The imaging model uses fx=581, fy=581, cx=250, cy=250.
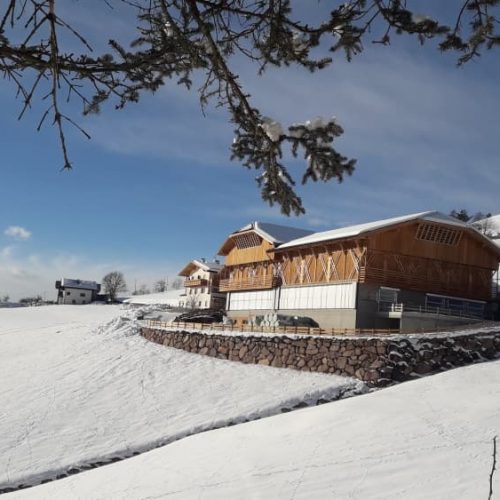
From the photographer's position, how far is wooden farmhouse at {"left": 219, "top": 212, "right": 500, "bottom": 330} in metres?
31.1

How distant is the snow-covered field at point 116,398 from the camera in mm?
19766

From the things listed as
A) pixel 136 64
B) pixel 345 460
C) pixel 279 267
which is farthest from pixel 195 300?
pixel 136 64

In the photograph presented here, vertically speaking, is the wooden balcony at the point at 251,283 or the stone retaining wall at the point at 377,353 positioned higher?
the wooden balcony at the point at 251,283

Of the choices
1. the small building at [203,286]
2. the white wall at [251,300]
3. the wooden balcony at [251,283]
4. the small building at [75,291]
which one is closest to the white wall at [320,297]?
the wooden balcony at [251,283]

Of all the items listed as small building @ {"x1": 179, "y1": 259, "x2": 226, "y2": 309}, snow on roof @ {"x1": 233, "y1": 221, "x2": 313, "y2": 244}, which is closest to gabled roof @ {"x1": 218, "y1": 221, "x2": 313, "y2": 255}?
snow on roof @ {"x1": 233, "y1": 221, "x2": 313, "y2": 244}

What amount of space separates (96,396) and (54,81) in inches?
890

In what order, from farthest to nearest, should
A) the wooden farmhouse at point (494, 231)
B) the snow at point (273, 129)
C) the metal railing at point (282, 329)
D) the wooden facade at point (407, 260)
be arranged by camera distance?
1. the wooden farmhouse at point (494, 231)
2. the wooden facade at point (407, 260)
3. the metal railing at point (282, 329)
4. the snow at point (273, 129)

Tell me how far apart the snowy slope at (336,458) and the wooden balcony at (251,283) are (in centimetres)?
1805

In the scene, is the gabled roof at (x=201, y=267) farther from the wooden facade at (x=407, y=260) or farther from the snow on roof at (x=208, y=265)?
the wooden facade at (x=407, y=260)

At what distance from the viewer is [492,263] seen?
35562 mm

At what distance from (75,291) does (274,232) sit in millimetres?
54420

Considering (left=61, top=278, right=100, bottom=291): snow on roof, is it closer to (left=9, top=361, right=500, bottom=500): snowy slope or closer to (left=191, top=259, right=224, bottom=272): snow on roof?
(left=191, top=259, right=224, bottom=272): snow on roof

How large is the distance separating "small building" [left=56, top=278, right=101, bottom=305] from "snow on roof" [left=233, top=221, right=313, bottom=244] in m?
50.3

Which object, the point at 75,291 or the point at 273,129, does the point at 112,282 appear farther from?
the point at 273,129
